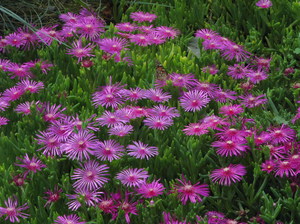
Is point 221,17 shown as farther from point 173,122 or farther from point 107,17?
point 173,122

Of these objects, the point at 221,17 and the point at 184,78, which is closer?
the point at 184,78

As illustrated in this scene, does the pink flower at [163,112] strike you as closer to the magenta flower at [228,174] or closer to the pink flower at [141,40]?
the magenta flower at [228,174]

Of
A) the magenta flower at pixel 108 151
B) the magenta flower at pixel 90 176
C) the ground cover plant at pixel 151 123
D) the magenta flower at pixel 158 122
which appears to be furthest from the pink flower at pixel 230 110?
the magenta flower at pixel 90 176

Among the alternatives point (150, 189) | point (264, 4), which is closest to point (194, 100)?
point (150, 189)

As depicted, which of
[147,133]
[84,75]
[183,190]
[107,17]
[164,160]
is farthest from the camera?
[107,17]

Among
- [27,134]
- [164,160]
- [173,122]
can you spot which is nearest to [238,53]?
[173,122]

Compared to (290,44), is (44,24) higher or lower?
lower

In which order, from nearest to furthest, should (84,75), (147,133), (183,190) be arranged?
(183,190), (147,133), (84,75)
